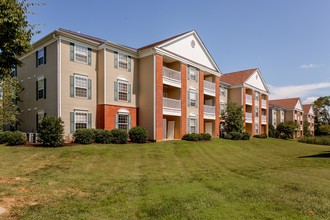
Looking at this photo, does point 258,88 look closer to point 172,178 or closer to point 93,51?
point 93,51

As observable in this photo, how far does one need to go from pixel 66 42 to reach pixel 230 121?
23421 mm

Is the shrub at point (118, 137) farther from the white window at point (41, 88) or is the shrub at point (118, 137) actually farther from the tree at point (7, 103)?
the tree at point (7, 103)

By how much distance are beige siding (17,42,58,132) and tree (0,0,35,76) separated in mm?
10882

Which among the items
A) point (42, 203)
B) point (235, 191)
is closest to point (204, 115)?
point (235, 191)

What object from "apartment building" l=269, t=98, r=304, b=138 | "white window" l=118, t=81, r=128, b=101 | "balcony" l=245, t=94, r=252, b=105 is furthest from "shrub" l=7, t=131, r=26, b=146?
"apartment building" l=269, t=98, r=304, b=138

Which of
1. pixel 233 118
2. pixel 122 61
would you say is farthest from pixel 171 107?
pixel 233 118

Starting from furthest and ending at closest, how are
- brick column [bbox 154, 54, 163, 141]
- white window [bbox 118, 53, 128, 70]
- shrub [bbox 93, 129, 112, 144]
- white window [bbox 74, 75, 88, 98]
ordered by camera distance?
brick column [bbox 154, 54, 163, 141] → white window [bbox 118, 53, 128, 70] → white window [bbox 74, 75, 88, 98] → shrub [bbox 93, 129, 112, 144]

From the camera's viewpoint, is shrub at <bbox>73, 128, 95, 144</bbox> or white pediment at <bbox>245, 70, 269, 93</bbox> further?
white pediment at <bbox>245, 70, 269, 93</bbox>

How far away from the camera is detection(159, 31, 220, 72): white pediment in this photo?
2634 centimetres

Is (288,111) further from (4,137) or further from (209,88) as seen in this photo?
(4,137)

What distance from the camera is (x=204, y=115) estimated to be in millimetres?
31328

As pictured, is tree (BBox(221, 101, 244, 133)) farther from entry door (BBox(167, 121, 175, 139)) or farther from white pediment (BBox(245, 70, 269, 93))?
entry door (BBox(167, 121, 175, 139))

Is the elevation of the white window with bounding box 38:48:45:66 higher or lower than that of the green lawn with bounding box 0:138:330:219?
higher

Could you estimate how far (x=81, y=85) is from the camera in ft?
69.2
